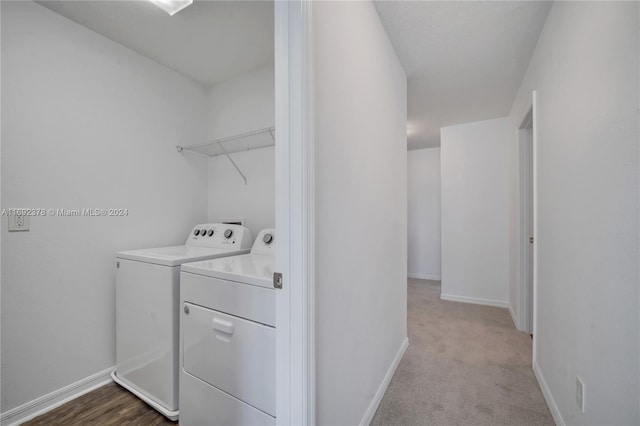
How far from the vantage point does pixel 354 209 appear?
134 centimetres

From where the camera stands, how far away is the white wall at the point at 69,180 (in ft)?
5.06

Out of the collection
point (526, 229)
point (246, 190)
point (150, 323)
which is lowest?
point (150, 323)

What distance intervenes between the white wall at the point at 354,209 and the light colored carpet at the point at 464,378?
20cm

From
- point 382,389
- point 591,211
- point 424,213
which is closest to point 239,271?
point 382,389

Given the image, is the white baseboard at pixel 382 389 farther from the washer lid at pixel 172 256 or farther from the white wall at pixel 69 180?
the white wall at pixel 69 180

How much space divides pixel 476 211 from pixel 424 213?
149cm

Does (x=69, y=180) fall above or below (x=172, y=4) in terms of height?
below

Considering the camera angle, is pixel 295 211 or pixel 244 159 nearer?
pixel 295 211

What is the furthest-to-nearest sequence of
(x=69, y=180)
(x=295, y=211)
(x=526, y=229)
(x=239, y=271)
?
(x=526, y=229) < (x=69, y=180) < (x=239, y=271) < (x=295, y=211)

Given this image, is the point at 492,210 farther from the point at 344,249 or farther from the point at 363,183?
the point at 344,249

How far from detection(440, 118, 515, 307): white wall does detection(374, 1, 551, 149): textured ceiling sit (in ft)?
1.50

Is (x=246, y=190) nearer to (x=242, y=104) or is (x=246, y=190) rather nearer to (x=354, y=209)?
(x=242, y=104)

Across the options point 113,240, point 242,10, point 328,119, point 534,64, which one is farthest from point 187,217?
Result: point 534,64

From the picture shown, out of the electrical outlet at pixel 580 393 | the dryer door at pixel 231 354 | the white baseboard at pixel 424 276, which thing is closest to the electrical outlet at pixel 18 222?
the dryer door at pixel 231 354
